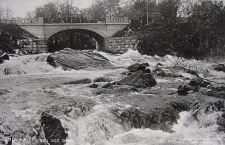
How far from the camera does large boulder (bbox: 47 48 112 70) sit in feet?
23.2

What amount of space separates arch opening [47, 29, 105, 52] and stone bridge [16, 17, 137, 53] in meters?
0.24

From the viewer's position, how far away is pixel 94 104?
3.64 metres

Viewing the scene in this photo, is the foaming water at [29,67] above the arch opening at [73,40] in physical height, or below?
below

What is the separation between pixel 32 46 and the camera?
1094 centimetres

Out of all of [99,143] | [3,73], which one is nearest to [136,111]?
[99,143]

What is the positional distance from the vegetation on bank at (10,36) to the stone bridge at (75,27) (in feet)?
1.02

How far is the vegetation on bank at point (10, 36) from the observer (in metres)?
9.50

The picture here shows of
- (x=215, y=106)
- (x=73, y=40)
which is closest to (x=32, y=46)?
(x=73, y=40)

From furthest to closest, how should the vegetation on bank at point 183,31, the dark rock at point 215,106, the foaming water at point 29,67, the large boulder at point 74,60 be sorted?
the vegetation on bank at point 183,31 < the large boulder at point 74,60 < the foaming water at point 29,67 < the dark rock at point 215,106

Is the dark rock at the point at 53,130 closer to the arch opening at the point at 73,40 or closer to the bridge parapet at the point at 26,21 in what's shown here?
the bridge parapet at the point at 26,21

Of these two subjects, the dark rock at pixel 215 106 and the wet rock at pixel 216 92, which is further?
the wet rock at pixel 216 92

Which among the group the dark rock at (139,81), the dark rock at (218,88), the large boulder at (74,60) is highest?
the large boulder at (74,60)

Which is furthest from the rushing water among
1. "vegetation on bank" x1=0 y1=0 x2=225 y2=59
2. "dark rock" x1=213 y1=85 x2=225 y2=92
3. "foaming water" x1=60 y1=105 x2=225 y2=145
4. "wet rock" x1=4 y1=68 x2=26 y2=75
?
"vegetation on bank" x1=0 y1=0 x2=225 y2=59

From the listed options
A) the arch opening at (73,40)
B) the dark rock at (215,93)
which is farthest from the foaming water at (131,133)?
the arch opening at (73,40)
